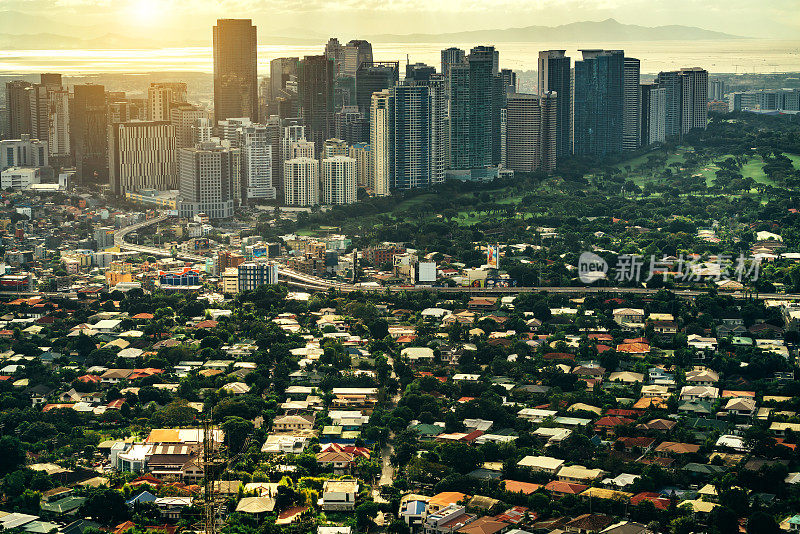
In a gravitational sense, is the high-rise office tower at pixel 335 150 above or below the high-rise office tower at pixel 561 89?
below

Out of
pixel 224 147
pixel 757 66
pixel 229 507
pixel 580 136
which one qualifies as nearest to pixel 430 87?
pixel 224 147

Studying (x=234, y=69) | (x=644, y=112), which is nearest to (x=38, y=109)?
(x=234, y=69)

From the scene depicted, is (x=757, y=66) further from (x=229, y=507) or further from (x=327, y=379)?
(x=229, y=507)

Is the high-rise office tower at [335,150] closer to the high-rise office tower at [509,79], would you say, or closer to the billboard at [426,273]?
the high-rise office tower at [509,79]

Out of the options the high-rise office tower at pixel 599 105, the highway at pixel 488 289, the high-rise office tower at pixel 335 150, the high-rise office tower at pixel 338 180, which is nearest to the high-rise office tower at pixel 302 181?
the high-rise office tower at pixel 338 180

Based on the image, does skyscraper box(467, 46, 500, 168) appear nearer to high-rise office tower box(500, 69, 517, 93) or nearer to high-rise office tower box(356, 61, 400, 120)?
high-rise office tower box(500, 69, 517, 93)

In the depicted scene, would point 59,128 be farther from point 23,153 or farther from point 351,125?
point 351,125

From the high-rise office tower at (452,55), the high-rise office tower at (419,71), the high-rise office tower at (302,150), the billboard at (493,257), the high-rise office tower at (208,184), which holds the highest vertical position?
the high-rise office tower at (452,55)
